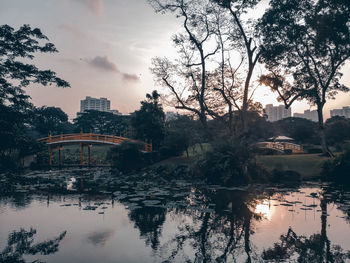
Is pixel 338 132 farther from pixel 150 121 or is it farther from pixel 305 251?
pixel 305 251

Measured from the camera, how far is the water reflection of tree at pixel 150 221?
6540mm

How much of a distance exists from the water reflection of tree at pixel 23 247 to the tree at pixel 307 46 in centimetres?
2203

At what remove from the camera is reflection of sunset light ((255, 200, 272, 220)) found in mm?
8516

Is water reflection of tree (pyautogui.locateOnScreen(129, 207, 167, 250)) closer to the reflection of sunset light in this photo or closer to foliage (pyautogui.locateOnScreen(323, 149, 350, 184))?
the reflection of sunset light

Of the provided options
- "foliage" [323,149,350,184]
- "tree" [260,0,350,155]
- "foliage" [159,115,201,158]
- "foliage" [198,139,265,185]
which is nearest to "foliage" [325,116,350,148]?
"tree" [260,0,350,155]

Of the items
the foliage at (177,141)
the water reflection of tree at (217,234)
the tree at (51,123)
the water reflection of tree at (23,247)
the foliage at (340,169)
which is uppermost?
the tree at (51,123)

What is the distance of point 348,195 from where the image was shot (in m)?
11.4

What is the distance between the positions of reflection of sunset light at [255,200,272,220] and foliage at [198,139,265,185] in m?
5.16

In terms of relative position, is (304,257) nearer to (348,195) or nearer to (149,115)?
(348,195)

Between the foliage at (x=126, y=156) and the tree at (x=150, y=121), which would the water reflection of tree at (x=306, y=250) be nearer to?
the foliage at (x=126, y=156)

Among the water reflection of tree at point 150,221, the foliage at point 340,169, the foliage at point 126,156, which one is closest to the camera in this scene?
the water reflection of tree at point 150,221

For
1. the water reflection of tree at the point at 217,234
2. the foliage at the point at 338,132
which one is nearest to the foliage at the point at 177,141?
the water reflection of tree at the point at 217,234

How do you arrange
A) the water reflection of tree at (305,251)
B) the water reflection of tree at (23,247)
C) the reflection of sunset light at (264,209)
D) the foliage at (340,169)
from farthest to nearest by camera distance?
the foliage at (340,169) < the reflection of sunset light at (264,209) < the water reflection of tree at (23,247) < the water reflection of tree at (305,251)

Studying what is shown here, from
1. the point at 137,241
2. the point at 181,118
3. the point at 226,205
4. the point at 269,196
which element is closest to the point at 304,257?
the point at 137,241
